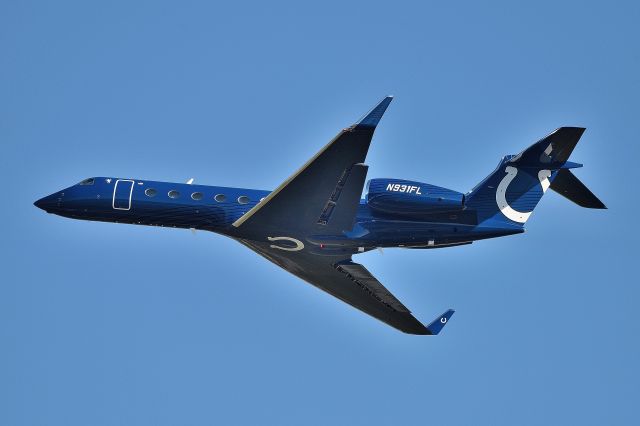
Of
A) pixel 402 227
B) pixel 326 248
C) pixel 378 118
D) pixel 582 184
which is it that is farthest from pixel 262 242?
→ pixel 582 184

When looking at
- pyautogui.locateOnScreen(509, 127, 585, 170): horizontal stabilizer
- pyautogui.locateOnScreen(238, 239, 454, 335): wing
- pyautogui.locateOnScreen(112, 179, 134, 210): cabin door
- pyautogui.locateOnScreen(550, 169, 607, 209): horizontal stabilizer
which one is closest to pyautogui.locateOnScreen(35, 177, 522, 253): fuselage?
pyautogui.locateOnScreen(112, 179, 134, 210): cabin door

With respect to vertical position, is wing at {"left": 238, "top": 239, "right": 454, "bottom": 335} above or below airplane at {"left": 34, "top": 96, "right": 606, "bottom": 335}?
below

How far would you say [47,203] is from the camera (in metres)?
51.3

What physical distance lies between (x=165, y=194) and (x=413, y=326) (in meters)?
12.4

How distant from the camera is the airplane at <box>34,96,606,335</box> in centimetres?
4584

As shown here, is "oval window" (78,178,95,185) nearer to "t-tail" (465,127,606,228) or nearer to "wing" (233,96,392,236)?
"wing" (233,96,392,236)

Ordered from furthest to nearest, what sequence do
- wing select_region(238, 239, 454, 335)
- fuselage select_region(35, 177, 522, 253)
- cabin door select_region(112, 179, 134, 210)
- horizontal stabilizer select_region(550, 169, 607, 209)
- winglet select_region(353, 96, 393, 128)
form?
wing select_region(238, 239, 454, 335)
cabin door select_region(112, 179, 134, 210)
horizontal stabilizer select_region(550, 169, 607, 209)
fuselage select_region(35, 177, 522, 253)
winglet select_region(353, 96, 393, 128)

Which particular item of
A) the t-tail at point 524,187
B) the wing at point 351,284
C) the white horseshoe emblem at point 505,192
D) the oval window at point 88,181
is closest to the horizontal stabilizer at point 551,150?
the t-tail at point 524,187

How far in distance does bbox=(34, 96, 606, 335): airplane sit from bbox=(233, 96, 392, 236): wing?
0.04 metres

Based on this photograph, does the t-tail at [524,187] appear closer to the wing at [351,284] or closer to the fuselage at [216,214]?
the fuselage at [216,214]

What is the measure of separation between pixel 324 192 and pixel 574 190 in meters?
9.97

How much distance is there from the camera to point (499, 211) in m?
47.8

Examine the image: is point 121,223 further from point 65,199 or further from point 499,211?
point 499,211

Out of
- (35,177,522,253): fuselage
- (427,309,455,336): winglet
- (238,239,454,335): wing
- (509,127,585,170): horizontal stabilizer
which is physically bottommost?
(427,309,455,336): winglet
